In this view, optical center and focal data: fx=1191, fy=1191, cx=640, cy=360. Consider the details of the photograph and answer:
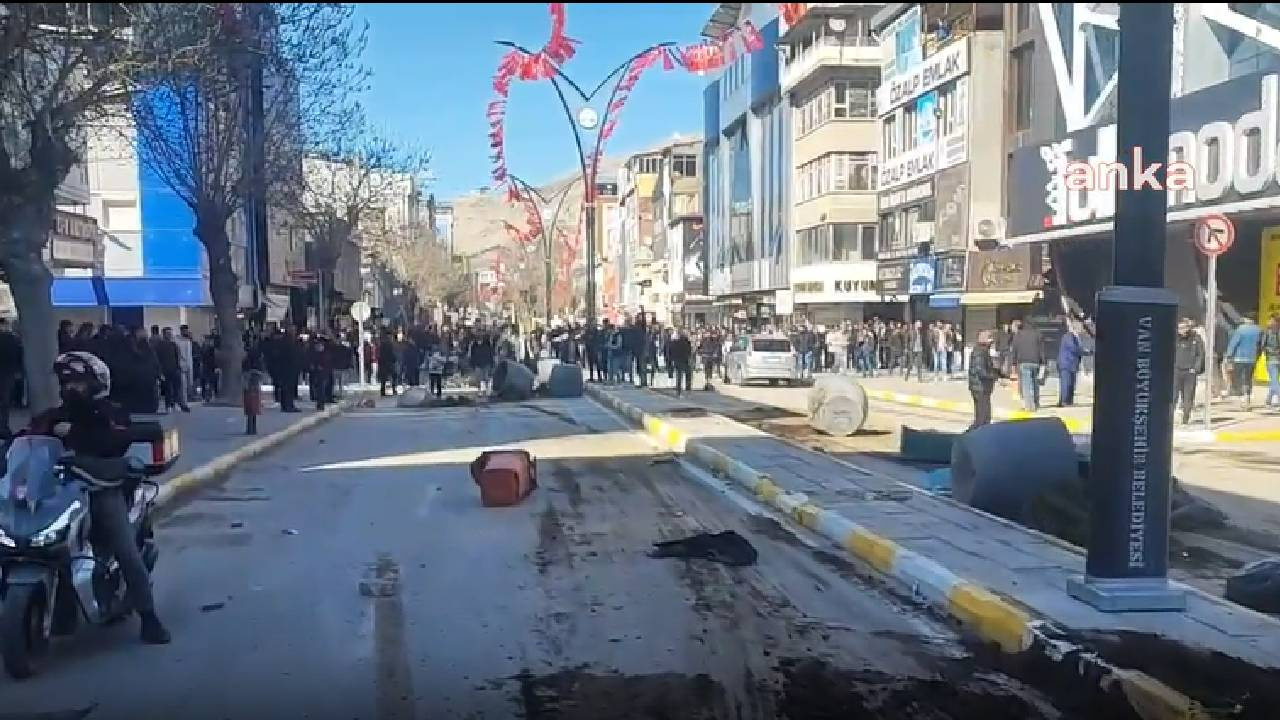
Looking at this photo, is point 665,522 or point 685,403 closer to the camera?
point 665,522

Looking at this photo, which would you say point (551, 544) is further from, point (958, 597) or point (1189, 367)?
point (1189, 367)

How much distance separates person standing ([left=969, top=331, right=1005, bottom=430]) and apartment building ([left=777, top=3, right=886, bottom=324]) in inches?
1295

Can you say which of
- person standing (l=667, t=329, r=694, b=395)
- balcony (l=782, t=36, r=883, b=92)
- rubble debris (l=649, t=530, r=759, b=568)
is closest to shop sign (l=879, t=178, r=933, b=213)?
balcony (l=782, t=36, r=883, b=92)

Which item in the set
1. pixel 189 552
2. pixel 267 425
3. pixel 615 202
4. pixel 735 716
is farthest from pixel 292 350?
pixel 615 202

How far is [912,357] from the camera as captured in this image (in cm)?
3684

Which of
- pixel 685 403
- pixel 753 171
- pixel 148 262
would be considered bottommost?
pixel 685 403

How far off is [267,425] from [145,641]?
1453 cm

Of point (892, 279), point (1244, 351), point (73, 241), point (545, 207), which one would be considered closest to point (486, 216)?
point (545, 207)

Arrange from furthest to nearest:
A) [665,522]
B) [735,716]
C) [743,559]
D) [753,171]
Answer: [753,171] < [665,522] < [743,559] < [735,716]

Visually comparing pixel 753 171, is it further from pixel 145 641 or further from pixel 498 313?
pixel 145 641

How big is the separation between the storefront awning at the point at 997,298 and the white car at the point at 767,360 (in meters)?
5.28

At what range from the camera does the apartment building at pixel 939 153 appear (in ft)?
74.7

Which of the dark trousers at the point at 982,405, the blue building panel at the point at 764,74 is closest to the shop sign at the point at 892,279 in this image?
the blue building panel at the point at 764,74

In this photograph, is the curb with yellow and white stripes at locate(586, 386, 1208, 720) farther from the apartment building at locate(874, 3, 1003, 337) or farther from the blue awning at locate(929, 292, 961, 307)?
the blue awning at locate(929, 292, 961, 307)
